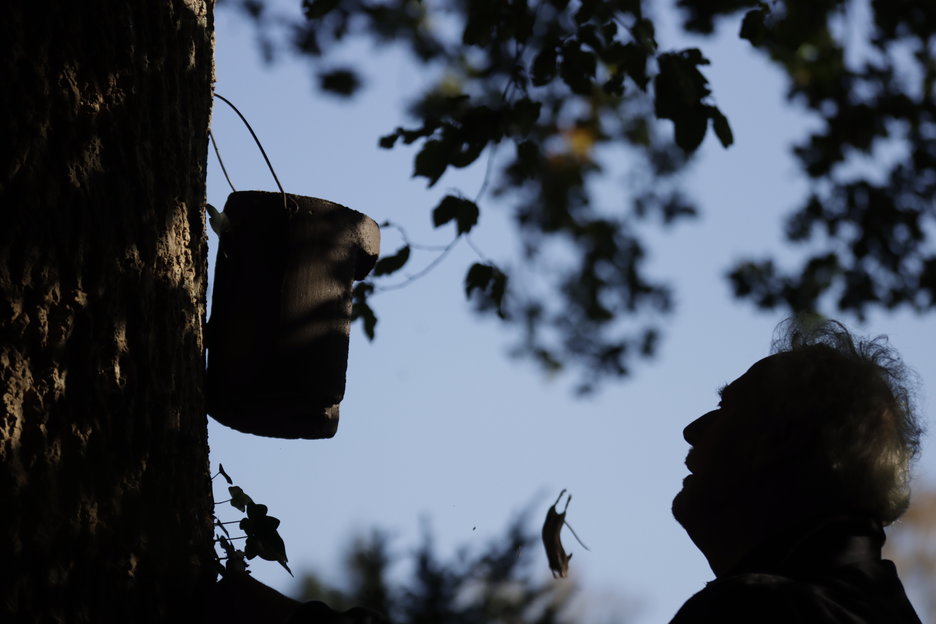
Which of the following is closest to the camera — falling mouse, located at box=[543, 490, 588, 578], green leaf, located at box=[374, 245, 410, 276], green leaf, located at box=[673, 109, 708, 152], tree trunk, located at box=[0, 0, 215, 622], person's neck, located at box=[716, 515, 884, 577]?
tree trunk, located at box=[0, 0, 215, 622]

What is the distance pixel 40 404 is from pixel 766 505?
1.28 meters

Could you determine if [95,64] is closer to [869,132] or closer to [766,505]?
[766,505]

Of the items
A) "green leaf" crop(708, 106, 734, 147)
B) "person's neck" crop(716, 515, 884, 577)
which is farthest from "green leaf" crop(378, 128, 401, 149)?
"person's neck" crop(716, 515, 884, 577)

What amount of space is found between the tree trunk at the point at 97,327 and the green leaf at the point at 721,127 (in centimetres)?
162

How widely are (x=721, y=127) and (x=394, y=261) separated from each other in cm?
117

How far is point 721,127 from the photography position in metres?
2.95

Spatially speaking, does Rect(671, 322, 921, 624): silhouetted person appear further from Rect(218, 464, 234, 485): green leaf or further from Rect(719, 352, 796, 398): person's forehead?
Rect(218, 464, 234, 485): green leaf

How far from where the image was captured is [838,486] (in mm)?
1925

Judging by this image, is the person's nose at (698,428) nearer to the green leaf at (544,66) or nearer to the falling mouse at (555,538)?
Answer: the falling mouse at (555,538)

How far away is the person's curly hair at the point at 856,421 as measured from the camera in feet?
6.33

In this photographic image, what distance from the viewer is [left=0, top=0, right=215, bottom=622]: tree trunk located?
150 centimetres

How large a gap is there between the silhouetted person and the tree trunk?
855 millimetres

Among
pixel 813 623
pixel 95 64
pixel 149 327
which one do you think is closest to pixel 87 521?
pixel 149 327

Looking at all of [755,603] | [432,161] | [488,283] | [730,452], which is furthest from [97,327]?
[488,283]
